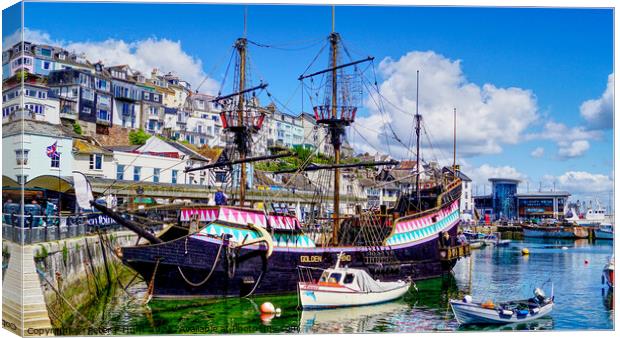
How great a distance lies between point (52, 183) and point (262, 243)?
7992mm

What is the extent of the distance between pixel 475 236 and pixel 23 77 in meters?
52.5

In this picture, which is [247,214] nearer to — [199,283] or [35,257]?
[199,283]

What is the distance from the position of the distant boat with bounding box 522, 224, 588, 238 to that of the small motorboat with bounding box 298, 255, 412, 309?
1990 inches

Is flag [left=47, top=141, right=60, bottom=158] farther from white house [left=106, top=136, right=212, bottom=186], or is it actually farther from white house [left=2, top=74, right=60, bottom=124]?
white house [left=106, top=136, right=212, bottom=186]

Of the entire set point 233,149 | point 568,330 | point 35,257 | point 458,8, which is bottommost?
point 568,330

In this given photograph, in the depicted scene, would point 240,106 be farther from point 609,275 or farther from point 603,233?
point 603,233

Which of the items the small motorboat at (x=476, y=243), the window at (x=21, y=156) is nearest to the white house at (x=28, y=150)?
the window at (x=21, y=156)

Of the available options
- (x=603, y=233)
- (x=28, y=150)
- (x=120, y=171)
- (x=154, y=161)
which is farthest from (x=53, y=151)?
(x=603, y=233)

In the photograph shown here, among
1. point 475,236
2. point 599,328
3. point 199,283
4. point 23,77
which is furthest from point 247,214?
point 475,236

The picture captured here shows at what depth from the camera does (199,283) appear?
24.0 metres

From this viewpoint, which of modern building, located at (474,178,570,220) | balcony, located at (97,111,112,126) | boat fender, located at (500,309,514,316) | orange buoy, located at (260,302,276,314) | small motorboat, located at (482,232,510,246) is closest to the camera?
boat fender, located at (500,309,514,316)

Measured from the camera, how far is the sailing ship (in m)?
23.8

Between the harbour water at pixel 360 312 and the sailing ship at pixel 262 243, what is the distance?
0.75m

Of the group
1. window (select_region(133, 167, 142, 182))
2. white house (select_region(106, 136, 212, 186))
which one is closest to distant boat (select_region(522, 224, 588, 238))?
white house (select_region(106, 136, 212, 186))
